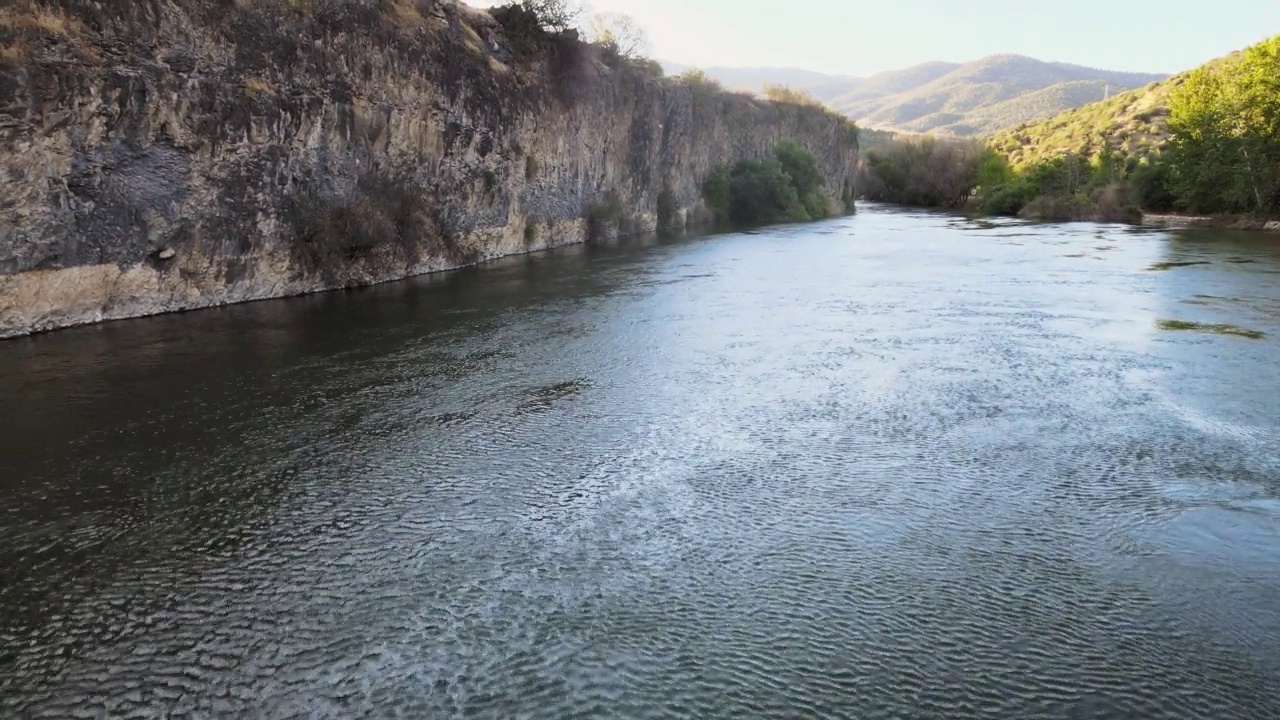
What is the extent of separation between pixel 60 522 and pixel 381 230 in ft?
58.2

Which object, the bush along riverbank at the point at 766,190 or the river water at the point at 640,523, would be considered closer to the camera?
the river water at the point at 640,523

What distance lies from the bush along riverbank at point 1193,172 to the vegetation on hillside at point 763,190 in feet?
62.3

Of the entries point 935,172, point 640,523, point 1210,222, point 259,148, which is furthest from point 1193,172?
point 640,523

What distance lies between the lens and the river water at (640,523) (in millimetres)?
6027

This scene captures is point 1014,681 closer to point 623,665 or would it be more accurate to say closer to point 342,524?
point 623,665

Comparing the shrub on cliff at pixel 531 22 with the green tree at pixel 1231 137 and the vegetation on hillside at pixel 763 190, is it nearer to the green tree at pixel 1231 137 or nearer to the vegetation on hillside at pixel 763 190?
the vegetation on hillside at pixel 763 190

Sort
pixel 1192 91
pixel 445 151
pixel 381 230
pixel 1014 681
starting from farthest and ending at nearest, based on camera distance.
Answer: pixel 1192 91 < pixel 445 151 < pixel 381 230 < pixel 1014 681

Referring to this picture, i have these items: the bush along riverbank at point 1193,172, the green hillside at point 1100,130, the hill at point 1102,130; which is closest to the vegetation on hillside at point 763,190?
the bush along riverbank at point 1193,172

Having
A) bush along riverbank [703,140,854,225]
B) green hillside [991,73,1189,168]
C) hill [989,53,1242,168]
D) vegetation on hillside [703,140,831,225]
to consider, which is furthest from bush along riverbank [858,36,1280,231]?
vegetation on hillside [703,140,831,225]

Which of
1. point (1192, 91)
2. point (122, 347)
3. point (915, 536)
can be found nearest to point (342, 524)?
point (915, 536)

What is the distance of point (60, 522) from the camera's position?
8.63 m

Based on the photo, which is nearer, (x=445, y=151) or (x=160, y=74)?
(x=160, y=74)

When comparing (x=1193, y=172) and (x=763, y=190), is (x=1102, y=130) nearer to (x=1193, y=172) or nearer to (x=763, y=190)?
(x=1193, y=172)

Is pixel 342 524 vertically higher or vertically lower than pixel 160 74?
lower
